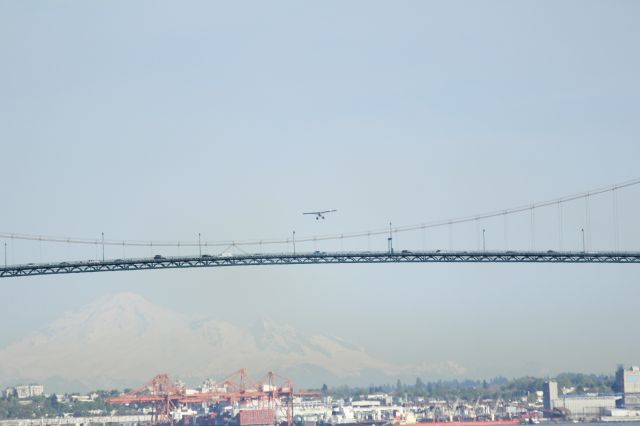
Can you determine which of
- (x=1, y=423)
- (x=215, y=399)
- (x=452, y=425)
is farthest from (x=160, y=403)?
(x=452, y=425)

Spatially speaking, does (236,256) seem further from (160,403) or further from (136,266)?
(160,403)

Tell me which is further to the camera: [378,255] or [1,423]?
[1,423]

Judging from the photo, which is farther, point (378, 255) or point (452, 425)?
point (452, 425)

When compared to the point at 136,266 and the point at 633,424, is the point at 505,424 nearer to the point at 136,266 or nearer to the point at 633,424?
the point at 633,424

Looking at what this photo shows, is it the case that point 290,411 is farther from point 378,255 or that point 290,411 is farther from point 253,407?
point 378,255

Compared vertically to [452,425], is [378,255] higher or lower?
higher

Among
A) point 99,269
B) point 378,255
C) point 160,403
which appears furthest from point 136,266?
point 160,403

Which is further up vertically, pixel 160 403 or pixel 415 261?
pixel 415 261
